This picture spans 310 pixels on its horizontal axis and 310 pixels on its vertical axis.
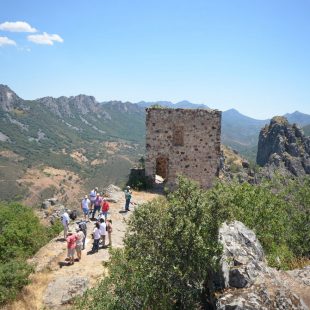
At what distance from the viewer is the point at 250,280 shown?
8570 mm

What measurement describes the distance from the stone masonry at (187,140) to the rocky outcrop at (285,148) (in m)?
62.1

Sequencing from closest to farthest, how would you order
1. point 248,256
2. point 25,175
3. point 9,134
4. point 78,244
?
point 248,256
point 78,244
point 25,175
point 9,134

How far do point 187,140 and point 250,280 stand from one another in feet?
50.6

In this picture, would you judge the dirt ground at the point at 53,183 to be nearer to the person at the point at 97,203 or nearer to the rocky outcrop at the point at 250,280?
the person at the point at 97,203

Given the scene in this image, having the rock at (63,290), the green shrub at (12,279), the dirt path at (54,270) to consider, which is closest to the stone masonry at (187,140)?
the dirt path at (54,270)

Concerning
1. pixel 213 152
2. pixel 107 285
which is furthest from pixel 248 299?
pixel 213 152

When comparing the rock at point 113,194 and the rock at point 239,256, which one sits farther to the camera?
the rock at point 113,194

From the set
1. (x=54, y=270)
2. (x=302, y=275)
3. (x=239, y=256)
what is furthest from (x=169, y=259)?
(x=54, y=270)

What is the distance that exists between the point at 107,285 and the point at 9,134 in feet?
588

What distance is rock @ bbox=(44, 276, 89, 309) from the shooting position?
13016 millimetres

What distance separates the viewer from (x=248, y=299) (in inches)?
311

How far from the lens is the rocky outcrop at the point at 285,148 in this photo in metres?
87.5

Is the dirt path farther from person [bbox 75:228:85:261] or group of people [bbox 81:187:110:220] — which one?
group of people [bbox 81:187:110:220]

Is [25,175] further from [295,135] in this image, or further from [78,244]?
[78,244]
